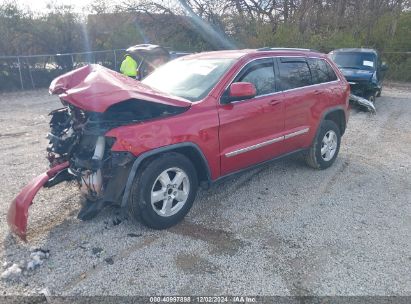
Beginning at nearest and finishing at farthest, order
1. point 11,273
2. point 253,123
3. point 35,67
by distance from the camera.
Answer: point 11,273 → point 253,123 → point 35,67

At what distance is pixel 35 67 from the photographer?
580 inches

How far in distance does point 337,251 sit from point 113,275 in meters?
2.11

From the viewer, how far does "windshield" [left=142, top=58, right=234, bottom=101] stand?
389 centimetres

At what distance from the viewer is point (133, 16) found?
65.1 feet

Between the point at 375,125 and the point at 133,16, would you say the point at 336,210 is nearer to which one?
the point at 375,125

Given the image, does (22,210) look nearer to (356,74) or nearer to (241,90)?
(241,90)

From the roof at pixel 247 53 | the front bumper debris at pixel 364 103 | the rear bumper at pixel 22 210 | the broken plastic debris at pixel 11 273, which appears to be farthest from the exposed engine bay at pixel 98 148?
the front bumper debris at pixel 364 103

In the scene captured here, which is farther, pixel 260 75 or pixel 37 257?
pixel 260 75

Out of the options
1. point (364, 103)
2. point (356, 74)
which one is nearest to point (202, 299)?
point (364, 103)

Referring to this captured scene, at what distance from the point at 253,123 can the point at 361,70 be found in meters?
9.39

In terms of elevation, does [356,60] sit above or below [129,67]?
below

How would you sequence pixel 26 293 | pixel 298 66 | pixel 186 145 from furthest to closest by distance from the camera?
pixel 298 66, pixel 186 145, pixel 26 293

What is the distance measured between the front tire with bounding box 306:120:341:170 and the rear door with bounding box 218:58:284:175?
931 millimetres

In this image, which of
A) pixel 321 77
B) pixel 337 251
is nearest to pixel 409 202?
pixel 337 251
